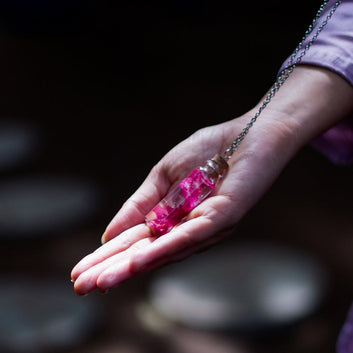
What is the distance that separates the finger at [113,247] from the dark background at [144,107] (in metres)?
0.53

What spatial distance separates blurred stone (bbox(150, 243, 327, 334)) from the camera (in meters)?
1.21

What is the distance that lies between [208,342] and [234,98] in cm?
133

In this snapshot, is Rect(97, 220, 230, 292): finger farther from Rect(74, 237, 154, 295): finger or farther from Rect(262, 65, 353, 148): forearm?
Rect(262, 65, 353, 148): forearm

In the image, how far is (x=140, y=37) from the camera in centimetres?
273

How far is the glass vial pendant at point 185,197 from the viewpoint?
73 cm

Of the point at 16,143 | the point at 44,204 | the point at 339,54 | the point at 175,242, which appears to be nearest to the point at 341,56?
the point at 339,54

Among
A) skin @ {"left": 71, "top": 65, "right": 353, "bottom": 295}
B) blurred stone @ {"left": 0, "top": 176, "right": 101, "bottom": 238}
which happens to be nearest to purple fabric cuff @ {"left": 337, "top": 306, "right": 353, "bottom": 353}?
skin @ {"left": 71, "top": 65, "right": 353, "bottom": 295}

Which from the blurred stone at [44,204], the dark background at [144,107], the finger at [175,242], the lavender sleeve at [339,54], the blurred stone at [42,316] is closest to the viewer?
the finger at [175,242]

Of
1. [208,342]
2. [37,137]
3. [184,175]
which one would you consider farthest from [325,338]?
[37,137]

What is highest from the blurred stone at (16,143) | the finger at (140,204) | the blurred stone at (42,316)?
the finger at (140,204)

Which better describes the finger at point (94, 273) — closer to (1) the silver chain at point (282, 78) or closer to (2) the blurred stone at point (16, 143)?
(1) the silver chain at point (282, 78)

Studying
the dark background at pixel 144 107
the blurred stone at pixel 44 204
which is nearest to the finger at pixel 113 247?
the dark background at pixel 144 107

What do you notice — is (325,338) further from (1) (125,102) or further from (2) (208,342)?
(1) (125,102)

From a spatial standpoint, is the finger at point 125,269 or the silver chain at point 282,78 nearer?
the finger at point 125,269
